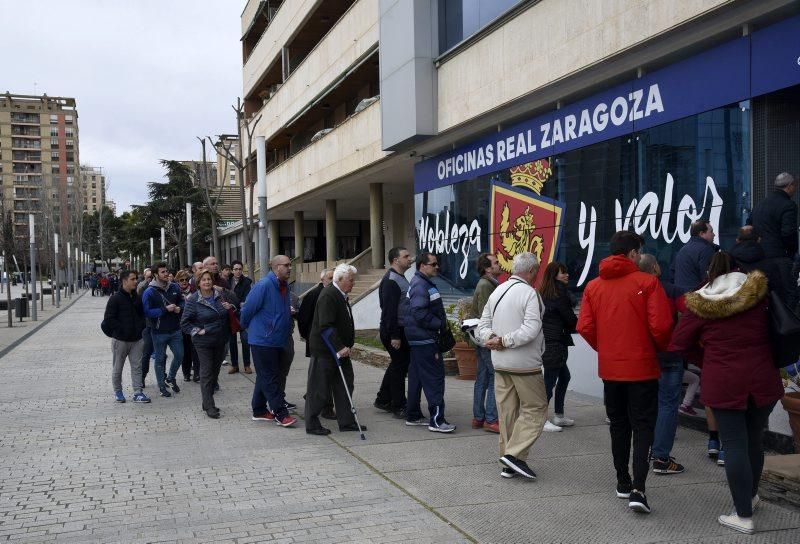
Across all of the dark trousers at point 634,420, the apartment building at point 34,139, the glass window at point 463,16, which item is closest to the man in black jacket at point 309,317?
the dark trousers at point 634,420

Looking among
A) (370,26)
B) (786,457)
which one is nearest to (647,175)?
(786,457)

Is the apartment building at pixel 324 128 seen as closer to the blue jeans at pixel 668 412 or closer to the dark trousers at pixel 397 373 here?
the dark trousers at pixel 397 373

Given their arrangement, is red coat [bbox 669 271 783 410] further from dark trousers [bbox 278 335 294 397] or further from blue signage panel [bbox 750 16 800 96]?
dark trousers [bbox 278 335 294 397]

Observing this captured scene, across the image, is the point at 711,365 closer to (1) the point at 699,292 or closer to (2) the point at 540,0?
(1) the point at 699,292

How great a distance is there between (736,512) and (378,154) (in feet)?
51.4

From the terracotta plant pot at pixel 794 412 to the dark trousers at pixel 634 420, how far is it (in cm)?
149

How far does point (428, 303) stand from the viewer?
26.2 ft

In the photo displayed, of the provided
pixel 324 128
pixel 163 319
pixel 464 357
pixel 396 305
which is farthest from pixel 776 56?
pixel 324 128

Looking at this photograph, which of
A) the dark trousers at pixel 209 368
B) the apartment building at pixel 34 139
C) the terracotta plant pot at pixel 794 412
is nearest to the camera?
the terracotta plant pot at pixel 794 412

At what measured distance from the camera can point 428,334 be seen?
26.3ft

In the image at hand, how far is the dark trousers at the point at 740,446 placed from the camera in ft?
16.0

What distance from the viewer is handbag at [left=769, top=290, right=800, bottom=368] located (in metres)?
4.64

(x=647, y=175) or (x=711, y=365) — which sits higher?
(x=647, y=175)

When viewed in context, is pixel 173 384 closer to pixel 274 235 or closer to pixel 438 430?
pixel 438 430
